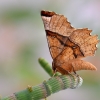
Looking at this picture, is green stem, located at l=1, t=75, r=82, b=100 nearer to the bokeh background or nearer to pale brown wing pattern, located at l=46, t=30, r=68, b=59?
pale brown wing pattern, located at l=46, t=30, r=68, b=59

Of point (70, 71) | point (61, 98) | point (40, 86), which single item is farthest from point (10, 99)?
point (61, 98)

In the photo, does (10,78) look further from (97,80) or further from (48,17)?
(48,17)

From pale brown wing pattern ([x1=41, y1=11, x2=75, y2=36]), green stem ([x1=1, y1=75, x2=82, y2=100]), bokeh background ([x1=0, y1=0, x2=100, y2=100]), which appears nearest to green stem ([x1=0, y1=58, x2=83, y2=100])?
green stem ([x1=1, y1=75, x2=82, y2=100])

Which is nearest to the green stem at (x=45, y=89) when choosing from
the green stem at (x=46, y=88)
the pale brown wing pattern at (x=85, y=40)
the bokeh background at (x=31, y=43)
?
the green stem at (x=46, y=88)

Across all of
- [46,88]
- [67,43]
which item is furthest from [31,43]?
[46,88]

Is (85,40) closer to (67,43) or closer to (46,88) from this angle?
(67,43)

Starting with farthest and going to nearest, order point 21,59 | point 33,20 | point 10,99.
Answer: point 33,20 → point 21,59 → point 10,99
